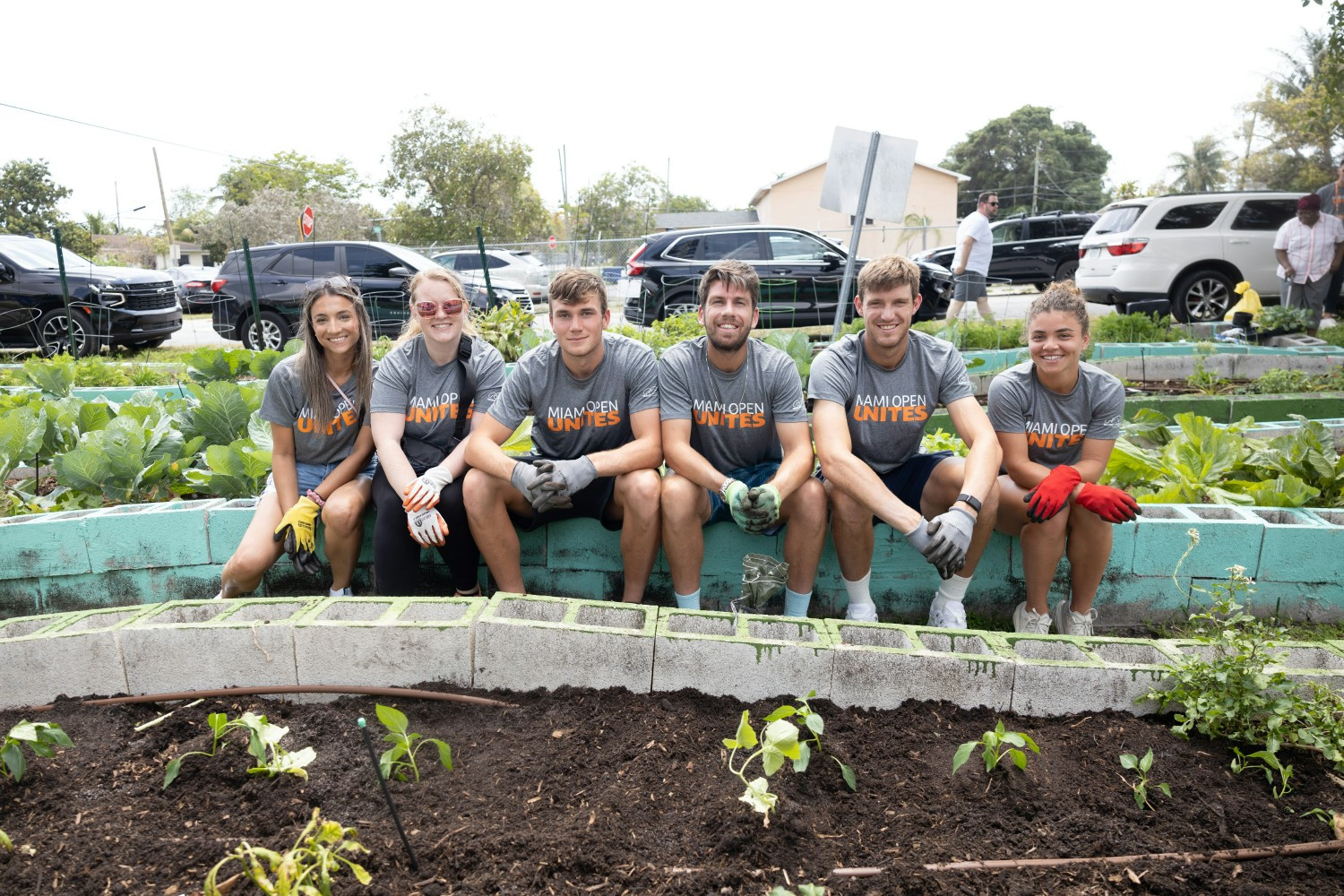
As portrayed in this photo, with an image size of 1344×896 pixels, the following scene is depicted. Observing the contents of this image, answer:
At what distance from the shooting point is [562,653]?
225 cm

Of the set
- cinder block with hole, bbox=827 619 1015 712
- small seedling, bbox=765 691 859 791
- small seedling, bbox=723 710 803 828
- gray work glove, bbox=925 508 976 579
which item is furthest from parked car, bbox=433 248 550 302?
small seedling, bbox=723 710 803 828

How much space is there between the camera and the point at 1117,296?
11.2 m

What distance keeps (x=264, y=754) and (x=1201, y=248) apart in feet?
38.3

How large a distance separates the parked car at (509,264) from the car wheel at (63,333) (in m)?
6.17

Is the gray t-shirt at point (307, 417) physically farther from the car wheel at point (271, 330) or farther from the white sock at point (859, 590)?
the car wheel at point (271, 330)

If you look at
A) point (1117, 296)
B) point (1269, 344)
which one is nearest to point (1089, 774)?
point (1269, 344)

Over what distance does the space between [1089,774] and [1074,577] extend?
4.12 ft

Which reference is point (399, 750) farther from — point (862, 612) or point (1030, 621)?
point (1030, 621)

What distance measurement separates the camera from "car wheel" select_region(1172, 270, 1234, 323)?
10766 millimetres

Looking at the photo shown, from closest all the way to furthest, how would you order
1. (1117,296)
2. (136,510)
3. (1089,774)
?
(1089,774)
(136,510)
(1117,296)

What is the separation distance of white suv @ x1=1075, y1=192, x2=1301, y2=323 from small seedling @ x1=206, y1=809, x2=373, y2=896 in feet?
37.0


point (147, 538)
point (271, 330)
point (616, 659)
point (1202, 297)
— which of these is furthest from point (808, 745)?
point (1202, 297)

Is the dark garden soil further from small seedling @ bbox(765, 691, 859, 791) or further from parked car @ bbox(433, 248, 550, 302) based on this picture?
parked car @ bbox(433, 248, 550, 302)

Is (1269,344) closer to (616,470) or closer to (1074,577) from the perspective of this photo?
(1074,577)
